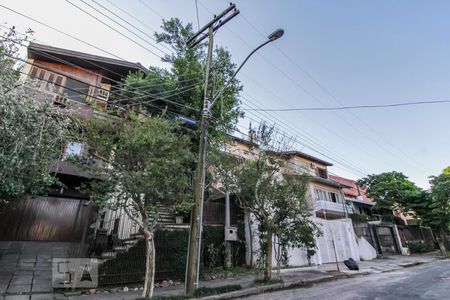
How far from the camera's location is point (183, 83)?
15086 millimetres

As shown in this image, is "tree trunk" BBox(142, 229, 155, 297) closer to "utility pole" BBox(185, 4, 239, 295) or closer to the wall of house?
"utility pole" BBox(185, 4, 239, 295)

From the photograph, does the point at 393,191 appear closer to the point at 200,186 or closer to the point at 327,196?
the point at 327,196

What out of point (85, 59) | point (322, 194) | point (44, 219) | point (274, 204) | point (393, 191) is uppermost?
point (85, 59)

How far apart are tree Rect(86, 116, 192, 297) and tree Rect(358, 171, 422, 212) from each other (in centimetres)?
2771

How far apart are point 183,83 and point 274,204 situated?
9438 millimetres

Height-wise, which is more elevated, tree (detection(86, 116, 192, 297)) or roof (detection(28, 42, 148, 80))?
roof (detection(28, 42, 148, 80))

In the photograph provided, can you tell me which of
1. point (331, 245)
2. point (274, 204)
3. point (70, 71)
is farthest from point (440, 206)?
point (70, 71)

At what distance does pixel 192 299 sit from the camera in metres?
6.73

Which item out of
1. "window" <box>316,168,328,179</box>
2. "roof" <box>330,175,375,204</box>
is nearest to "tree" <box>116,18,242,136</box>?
"window" <box>316,168,328,179</box>

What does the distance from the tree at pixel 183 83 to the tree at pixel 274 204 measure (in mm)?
4672

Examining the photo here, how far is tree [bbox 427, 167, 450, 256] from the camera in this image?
22078 millimetres

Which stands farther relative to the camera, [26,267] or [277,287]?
[26,267]

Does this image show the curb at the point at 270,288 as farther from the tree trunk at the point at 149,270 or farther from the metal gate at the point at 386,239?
the metal gate at the point at 386,239

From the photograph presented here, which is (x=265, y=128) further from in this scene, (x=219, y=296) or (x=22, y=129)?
(x=22, y=129)
